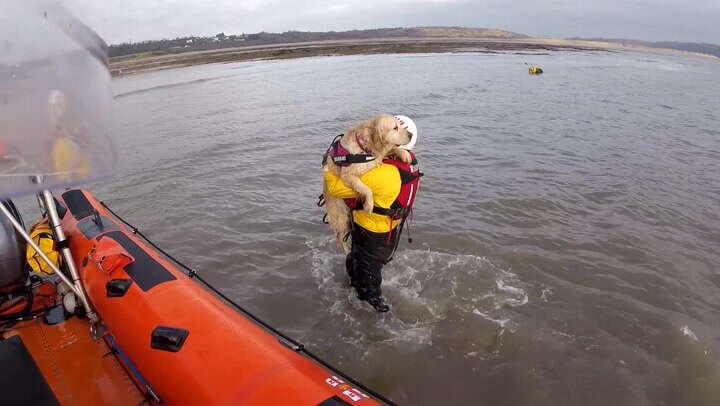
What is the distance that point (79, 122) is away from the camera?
2152 mm

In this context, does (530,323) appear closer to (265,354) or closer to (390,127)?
(390,127)

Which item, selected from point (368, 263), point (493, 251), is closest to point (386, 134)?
point (368, 263)

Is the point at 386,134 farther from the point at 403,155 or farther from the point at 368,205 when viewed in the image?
the point at 368,205

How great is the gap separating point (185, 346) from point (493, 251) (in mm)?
4275

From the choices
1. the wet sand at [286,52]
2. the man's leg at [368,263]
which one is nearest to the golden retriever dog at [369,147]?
the man's leg at [368,263]

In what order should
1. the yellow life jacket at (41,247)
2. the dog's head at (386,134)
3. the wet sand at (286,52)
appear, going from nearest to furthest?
1. the dog's head at (386,134)
2. the yellow life jacket at (41,247)
3. the wet sand at (286,52)

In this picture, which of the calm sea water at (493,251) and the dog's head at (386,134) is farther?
the calm sea water at (493,251)

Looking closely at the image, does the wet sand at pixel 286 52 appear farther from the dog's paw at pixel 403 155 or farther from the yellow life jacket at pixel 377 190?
the dog's paw at pixel 403 155

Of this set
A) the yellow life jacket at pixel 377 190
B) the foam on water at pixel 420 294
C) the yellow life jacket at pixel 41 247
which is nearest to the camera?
the yellow life jacket at pixel 377 190

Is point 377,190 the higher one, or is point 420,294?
point 377,190

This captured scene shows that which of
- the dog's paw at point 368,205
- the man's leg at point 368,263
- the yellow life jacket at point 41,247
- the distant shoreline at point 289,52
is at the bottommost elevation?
the man's leg at point 368,263

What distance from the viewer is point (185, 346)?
2.52 metres

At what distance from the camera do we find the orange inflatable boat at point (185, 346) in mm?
2244

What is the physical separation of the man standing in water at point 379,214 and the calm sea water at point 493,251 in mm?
434
